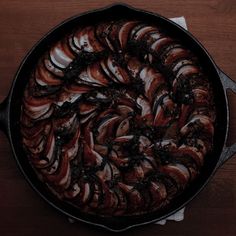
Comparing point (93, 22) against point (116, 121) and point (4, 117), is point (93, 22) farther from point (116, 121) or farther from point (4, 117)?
point (4, 117)

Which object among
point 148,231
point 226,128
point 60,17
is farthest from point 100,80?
point 148,231

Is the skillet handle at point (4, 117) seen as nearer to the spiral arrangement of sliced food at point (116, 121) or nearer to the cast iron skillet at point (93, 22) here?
the cast iron skillet at point (93, 22)

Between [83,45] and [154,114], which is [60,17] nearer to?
[83,45]

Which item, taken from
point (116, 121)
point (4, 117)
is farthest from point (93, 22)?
point (4, 117)

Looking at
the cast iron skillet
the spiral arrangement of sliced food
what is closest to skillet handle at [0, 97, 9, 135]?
the cast iron skillet

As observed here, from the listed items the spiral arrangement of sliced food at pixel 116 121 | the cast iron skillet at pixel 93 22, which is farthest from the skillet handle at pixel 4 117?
the spiral arrangement of sliced food at pixel 116 121
